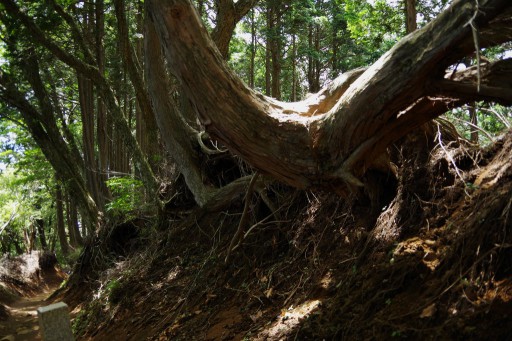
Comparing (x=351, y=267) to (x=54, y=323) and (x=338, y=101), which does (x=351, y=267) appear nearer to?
(x=338, y=101)

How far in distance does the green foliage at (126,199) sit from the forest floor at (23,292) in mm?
3017

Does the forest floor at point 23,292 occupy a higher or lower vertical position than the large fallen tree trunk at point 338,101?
lower

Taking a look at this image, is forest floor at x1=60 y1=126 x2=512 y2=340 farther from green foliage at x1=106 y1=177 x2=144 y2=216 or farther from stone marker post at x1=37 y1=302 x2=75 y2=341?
green foliage at x1=106 y1=177 x2=144 y2=216

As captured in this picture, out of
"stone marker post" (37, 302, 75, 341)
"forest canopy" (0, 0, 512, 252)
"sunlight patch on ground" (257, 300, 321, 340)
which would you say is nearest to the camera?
"forest canopy" (0, 0, 512, 252)

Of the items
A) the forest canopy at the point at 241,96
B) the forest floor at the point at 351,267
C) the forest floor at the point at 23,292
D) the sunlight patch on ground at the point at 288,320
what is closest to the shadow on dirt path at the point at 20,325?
the forest floor at the point at 23,292

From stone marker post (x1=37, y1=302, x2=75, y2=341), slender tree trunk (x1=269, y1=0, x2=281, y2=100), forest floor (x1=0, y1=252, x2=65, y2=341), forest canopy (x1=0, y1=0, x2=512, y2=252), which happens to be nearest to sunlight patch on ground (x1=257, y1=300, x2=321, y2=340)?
forest canopy (x1=0, y1=0, x2=512, y2=252)

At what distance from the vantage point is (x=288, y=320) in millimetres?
4574

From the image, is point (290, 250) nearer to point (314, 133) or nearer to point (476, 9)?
point (314, 133)

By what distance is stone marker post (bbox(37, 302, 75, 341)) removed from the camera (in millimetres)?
3881

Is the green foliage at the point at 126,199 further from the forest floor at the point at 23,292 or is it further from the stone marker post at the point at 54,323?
the stone marker post at the point at 54,323

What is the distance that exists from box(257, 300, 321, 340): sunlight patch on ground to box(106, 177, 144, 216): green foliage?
19.2 feet

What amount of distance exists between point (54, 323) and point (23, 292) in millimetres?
13884

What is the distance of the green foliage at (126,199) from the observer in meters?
9.90

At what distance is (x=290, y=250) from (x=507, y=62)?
137 inches
